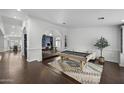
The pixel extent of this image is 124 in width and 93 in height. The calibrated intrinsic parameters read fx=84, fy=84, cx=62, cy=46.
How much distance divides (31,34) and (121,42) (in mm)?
4057

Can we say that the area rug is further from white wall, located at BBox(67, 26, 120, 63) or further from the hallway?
white wall, located at BBox(67, 26, 120, 63)

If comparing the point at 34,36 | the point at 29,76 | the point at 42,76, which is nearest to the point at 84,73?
the point at 42,76

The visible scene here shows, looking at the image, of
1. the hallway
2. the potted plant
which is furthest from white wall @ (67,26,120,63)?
the hallway

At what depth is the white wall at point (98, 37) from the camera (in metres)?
3.36

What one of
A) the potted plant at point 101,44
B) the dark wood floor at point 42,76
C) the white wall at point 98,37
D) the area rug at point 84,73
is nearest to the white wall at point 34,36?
the dark wood floor at point 42,76

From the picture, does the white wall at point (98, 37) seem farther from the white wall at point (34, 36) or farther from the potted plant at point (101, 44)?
the white wall at point (34, 36)

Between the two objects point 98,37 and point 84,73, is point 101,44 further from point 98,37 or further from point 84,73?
point 84,73

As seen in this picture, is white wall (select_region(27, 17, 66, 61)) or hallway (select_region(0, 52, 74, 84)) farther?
white wall (select_region(27, 17, 66, 61))

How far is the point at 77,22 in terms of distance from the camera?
394 cm

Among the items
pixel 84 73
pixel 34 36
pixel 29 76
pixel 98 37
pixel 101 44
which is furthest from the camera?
pixel 34 36

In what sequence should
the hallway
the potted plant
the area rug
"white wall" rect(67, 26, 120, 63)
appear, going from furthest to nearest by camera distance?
1. the potted plant
2. "white wall" rect(67, 26, 120, 63)
3. the area rug
4. the hallway

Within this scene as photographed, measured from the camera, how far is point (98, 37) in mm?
3557

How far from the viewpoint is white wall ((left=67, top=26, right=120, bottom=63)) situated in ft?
11.0
